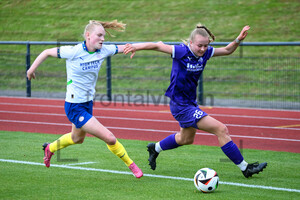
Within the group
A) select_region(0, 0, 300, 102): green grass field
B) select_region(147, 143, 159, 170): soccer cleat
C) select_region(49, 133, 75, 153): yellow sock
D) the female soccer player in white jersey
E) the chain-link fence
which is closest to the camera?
the female soccer player in white jersey

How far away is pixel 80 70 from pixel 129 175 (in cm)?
158

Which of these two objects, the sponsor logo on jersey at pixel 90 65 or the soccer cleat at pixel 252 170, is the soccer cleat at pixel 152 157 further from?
the sponsor logo on jersey at pixel 90 65

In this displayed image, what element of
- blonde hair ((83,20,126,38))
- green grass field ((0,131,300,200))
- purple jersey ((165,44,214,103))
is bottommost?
green grass field ((0,131,300,200))

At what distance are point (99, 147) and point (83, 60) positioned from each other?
3067mm

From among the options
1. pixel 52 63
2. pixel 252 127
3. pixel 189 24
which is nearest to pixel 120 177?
pixel 252 127

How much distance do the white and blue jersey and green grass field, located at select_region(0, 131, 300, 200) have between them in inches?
43.0

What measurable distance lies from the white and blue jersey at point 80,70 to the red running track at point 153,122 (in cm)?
393

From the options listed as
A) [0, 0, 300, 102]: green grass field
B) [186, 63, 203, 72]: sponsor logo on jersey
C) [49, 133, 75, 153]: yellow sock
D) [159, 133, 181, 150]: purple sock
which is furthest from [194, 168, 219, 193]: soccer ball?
[0, 0, 300, 102]: green grass field

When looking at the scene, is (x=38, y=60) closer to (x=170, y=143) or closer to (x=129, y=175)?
(x=129, y=175)

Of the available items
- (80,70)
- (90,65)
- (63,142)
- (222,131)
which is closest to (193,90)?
(222,131)

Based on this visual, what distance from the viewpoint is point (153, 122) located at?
13.1 metres

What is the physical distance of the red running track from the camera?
10.8 meters

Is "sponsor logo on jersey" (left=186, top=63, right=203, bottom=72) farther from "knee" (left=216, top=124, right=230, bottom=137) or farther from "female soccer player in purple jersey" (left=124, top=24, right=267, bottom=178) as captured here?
"knee" (left=216, top=124, right=230, bottom=137)

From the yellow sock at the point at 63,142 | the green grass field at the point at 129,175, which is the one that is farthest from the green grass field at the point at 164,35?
the yellow sock at the point at 63,142
